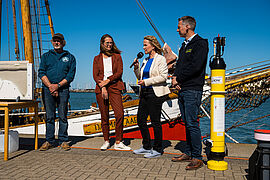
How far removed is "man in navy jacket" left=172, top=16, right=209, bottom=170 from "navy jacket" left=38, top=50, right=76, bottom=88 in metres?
2.12

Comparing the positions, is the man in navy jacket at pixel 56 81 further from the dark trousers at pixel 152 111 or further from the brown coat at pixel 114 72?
the dark trousers at pixel 152 111

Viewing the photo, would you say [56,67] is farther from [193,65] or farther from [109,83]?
[193,65]

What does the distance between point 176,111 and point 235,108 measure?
189 cm

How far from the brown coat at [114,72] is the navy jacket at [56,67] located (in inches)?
18.8

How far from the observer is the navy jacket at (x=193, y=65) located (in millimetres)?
3633

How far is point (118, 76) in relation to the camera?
188 inches

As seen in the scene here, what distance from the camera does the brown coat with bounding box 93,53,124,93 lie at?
4.82 meters

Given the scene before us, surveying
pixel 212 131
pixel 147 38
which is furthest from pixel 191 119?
pixel 147 38

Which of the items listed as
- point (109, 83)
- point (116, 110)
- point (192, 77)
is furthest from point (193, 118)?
point (109, 83)

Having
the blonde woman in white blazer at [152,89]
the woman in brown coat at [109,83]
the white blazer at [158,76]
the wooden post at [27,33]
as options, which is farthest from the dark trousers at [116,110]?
the wooden post at [27,33]

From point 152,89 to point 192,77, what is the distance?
2.60ft

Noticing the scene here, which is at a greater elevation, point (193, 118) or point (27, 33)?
point (27, 33)

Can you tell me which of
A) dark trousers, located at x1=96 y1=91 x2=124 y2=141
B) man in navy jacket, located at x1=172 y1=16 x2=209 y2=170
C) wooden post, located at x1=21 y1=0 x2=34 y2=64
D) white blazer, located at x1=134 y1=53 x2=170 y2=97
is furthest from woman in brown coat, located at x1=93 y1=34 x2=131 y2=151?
wooden post, located at x1=21 y1=0 x2=34 y2=64

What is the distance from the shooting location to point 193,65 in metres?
3.64
